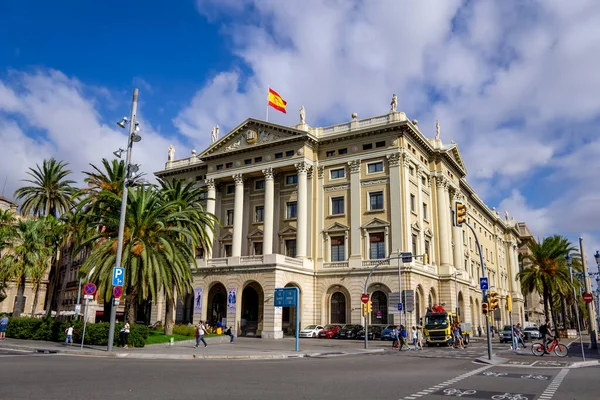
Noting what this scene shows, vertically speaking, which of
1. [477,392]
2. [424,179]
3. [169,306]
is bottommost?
[477,392]

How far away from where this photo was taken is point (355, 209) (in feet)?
166

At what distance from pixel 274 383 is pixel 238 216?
4161 cm

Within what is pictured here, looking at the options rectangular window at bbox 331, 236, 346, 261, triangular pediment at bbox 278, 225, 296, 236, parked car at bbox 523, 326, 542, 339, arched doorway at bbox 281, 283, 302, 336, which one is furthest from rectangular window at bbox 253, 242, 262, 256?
parked car at bbox 523, 326, 542, 339

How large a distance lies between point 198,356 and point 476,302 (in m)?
51.2

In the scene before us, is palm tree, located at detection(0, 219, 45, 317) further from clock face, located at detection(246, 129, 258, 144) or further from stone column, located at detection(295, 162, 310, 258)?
stone column, located at detection(295, 162, 310, 258)

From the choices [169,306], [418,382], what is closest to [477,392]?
[418,382]

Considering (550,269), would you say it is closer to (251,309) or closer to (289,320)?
(289,320)

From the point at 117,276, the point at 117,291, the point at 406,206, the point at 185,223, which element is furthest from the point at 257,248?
the point at 117,291

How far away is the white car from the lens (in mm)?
45344

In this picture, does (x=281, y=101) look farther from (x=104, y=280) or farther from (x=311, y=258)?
(x=104, y=280)

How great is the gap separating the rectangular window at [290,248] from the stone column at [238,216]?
4.99m

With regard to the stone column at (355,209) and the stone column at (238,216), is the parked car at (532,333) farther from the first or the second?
the stone column at (238,216)

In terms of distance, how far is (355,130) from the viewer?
51.1 meters

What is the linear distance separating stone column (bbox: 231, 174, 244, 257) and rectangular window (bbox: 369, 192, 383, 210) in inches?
560
